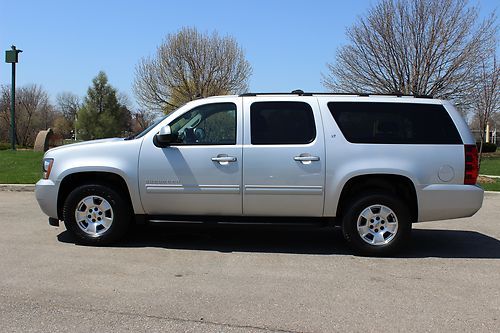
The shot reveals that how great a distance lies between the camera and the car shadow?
6312 millimetres

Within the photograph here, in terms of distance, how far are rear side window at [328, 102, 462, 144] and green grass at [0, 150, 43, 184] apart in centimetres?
878

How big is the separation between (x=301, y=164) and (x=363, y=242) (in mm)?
1219

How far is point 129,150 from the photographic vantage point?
610 centimetres

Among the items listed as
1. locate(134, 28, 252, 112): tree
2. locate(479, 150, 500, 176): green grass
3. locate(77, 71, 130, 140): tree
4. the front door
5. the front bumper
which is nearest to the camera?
the front door

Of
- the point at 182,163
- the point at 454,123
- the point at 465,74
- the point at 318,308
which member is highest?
the point at 465,74

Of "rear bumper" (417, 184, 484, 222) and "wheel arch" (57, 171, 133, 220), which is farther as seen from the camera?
"wheel arch" (57, 171, 133, 220)

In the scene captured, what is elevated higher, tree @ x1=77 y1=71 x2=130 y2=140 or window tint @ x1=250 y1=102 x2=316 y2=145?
tree @ x1=77 y1=71 x2=130 y2=140

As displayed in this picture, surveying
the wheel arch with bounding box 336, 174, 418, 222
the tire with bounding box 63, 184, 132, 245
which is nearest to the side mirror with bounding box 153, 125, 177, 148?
the tire with bounding box 63, 184, 132, 245

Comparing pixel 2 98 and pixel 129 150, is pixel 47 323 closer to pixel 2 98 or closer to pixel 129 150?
pixel 129 150

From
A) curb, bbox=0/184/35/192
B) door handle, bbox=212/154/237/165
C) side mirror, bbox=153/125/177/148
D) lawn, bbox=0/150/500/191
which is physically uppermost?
side mirror, bbox=153/125/177/148

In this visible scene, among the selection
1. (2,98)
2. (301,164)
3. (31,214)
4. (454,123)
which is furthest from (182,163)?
(2,98)

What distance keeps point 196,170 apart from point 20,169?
1095cm

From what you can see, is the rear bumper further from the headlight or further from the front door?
the headlight

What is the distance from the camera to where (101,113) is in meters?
61.0
